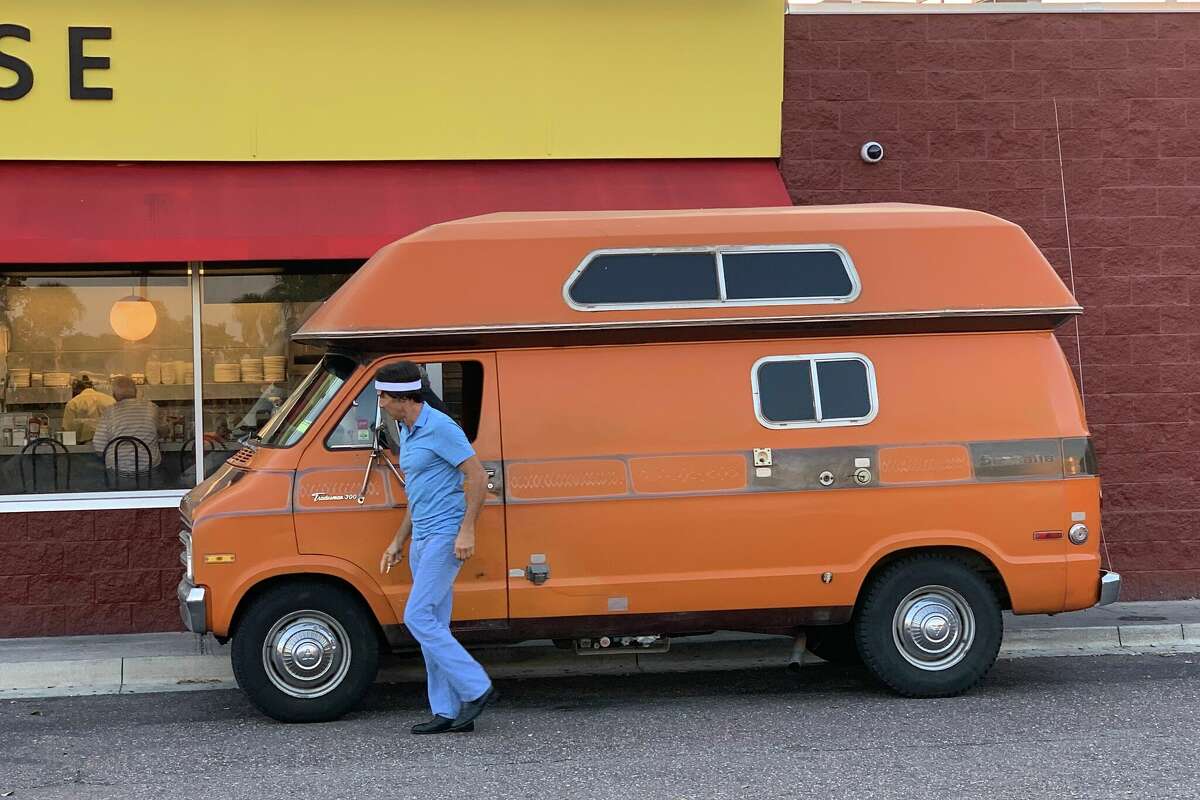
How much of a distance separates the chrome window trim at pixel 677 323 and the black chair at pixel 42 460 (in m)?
3.72

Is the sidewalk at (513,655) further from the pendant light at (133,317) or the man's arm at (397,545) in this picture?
the pendant light at (133,317)

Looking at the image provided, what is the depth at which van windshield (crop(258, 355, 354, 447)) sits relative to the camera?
7.48 meters

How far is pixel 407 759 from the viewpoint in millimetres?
6598

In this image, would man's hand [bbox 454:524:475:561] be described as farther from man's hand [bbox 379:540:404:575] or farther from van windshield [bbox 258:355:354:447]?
van windshield [bbox 258:355:354:447]

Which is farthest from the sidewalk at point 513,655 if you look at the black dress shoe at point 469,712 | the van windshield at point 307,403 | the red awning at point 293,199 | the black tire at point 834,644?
the red awning at point 293,199

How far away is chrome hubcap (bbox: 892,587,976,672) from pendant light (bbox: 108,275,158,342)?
615cm

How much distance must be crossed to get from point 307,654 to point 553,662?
2.05m

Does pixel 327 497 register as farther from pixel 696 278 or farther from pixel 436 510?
pixel 696 278

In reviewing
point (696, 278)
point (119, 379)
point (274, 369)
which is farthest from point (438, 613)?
point (119, 379)

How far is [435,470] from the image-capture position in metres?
6.95

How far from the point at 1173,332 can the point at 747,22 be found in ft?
13.9

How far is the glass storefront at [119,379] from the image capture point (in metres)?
10.3

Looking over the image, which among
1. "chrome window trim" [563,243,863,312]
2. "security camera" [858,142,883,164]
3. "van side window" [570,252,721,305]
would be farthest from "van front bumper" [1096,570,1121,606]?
"security camera" [858,142,883,164]

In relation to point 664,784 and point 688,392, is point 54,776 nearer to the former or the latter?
point 664,784
